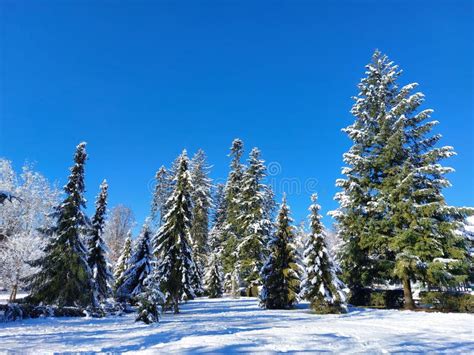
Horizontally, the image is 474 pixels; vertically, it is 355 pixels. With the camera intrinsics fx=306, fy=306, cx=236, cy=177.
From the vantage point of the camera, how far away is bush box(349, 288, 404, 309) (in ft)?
65.7

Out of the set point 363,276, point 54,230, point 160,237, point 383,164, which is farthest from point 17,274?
point 383,164

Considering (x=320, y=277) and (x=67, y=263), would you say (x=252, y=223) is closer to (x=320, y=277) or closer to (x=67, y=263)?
(x=320, y=277)

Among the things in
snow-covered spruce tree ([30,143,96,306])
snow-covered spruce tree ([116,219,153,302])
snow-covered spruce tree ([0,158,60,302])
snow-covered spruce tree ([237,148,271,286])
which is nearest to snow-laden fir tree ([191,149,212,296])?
snow-covered spruce tree ([237,148,271,286])

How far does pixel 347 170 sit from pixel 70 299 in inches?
783

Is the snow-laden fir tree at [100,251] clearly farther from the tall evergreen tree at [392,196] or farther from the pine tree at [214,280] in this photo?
the tall evergreen tree at [392,196]

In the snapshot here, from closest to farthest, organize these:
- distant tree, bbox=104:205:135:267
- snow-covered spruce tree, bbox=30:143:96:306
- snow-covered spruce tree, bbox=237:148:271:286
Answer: snow-covered spruce tree, bbox=30:143:96:306, snow-covered spruce tree, bbox=237:148:271:286, distant tree, bbox=104:205:135:267

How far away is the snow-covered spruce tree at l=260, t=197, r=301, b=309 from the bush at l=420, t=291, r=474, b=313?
759 cm

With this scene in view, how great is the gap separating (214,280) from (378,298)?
1814cm

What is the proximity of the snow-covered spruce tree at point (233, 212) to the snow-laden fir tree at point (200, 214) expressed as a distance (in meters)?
3.19

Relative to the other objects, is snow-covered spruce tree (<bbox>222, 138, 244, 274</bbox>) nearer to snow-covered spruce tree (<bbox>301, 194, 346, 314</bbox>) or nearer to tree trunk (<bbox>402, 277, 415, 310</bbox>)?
snow-covered spruce tree (<bbox>301, 194, 346, 314</bbox>)

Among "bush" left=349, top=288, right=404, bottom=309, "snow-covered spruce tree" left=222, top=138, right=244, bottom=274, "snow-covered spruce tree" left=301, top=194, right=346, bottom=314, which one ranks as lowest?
"bush" left=349, top=288, right=404, bottom=309

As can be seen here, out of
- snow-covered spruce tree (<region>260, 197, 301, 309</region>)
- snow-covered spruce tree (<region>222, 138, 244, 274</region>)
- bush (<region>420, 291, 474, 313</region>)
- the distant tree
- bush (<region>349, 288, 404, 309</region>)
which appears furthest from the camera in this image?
the distant tree

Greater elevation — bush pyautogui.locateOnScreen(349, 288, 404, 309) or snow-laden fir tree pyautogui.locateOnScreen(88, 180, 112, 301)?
snow-laden fir tree pyautogui.locateOnScreen(88, 180, 112, 301)

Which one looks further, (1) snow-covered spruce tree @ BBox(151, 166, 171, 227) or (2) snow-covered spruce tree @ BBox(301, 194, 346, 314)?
(1) snow-covered spruce tree @ BBox(151, 166, 171, 227)
